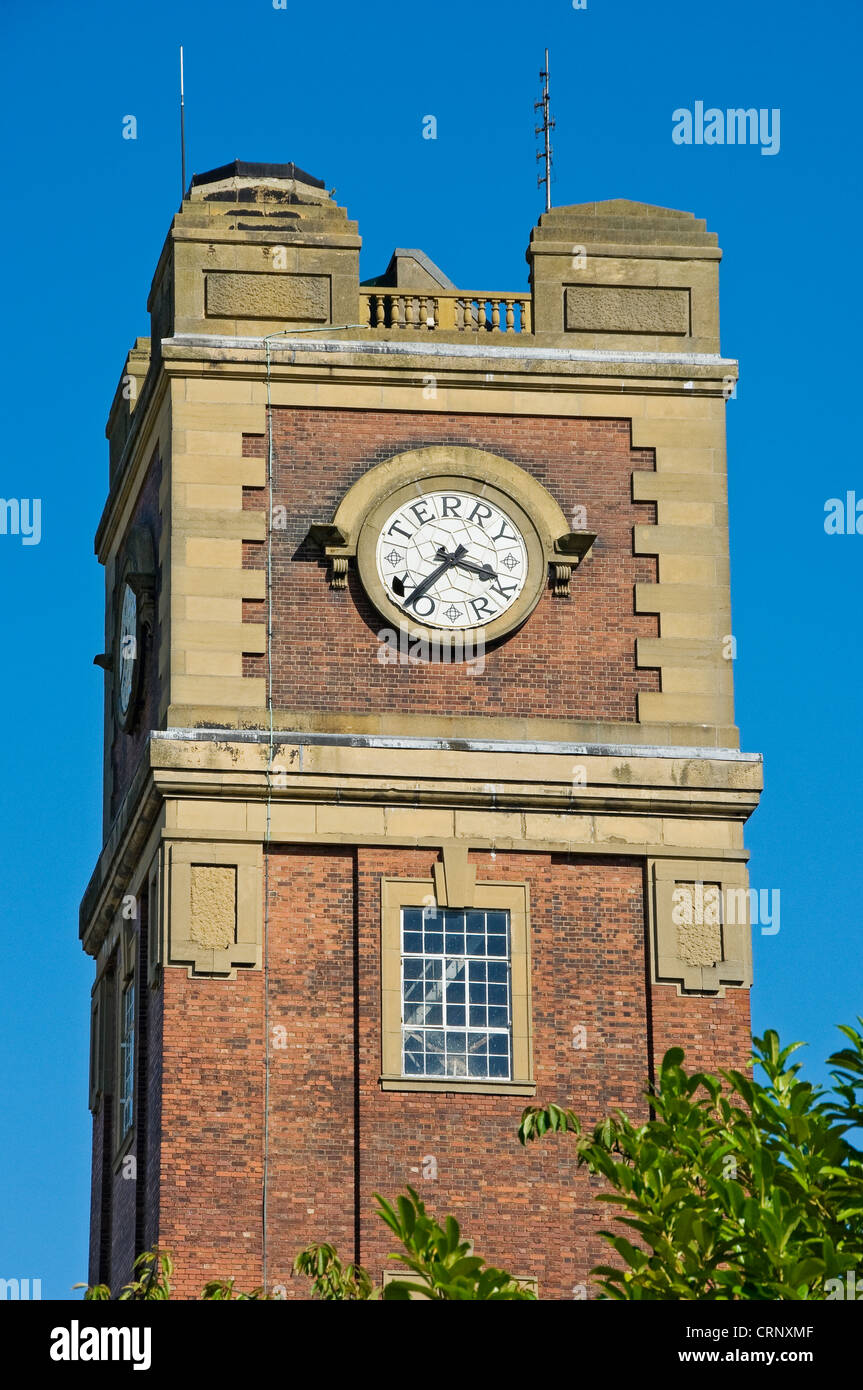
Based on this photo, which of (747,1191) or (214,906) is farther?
(214,906)

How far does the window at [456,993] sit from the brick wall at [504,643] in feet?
8.04

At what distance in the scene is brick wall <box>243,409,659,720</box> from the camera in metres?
36.3

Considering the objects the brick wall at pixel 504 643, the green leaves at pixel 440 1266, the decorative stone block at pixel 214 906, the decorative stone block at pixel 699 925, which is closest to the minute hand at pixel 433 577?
the brick wall at pixel 504 643

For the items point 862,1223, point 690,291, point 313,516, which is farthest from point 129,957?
point 862,1223

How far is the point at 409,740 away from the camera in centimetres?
3600

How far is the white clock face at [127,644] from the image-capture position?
3906 cm

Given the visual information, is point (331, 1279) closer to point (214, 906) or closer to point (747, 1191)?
point (747, 1191)

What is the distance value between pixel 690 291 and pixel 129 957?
10.0 m

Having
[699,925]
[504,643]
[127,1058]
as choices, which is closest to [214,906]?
[127,1058]

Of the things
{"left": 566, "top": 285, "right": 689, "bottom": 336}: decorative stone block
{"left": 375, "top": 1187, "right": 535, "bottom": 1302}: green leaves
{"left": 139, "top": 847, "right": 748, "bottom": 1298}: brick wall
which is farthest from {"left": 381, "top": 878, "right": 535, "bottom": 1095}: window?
{"left": 375, "top": 1187, "right": 535, "bottom": 1302}: green leaves

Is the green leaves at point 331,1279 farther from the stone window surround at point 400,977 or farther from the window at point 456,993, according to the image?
the window at point 456,993

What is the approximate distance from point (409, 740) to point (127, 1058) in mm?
5098

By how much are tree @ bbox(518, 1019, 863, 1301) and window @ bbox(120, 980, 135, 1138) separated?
14.0m

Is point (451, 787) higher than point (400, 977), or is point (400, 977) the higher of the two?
point (451, 787)
